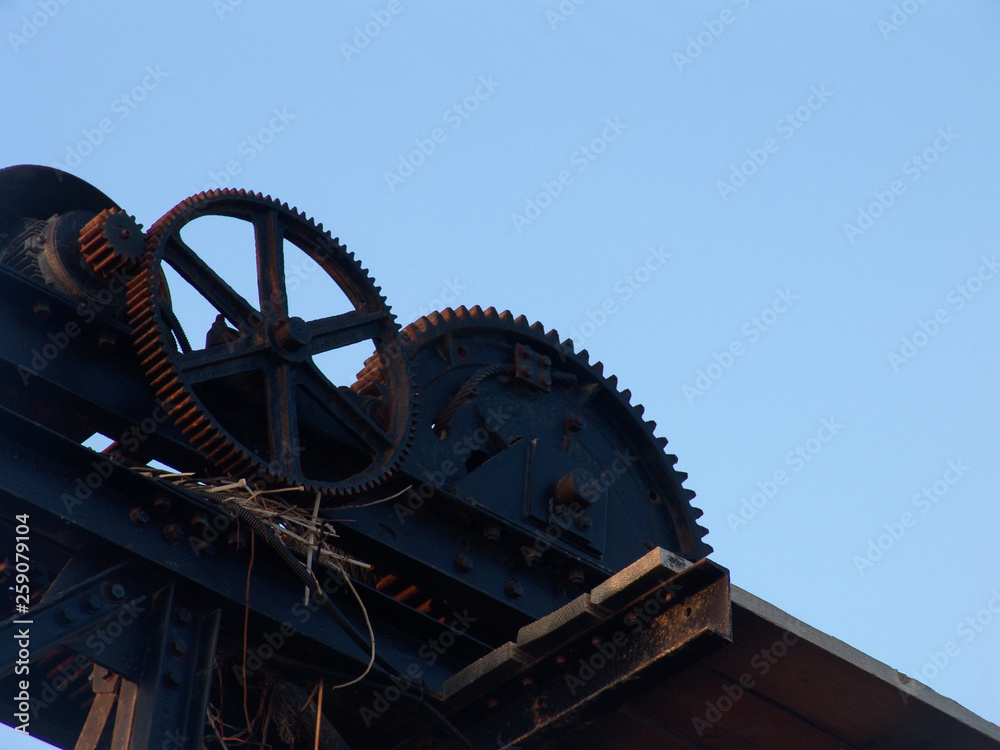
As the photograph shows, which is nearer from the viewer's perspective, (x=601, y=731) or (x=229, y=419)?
(x=601, y=731)

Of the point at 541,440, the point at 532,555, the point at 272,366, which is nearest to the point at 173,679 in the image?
the point at 272,366

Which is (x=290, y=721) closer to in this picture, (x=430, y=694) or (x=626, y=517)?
(x=430, y=694)

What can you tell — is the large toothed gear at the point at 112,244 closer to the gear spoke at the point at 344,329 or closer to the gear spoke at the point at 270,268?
the gear spoke at the point at 270,268

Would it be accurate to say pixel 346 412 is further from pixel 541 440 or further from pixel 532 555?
pixel 541 440

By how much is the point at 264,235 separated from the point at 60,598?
2.14 meters

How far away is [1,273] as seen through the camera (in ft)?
19.8

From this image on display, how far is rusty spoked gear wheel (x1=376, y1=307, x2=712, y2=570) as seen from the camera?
24.7ft

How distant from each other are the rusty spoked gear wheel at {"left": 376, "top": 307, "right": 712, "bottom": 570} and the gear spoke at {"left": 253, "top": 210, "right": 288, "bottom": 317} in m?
0.68

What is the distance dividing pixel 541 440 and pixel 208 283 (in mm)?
2178

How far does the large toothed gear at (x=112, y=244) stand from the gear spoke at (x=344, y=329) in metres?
0.89

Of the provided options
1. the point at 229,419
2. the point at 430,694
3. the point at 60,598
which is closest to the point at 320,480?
the point at 229,419

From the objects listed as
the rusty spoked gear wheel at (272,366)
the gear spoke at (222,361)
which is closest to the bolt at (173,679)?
the rusty spoked gear wheel at (272,366)

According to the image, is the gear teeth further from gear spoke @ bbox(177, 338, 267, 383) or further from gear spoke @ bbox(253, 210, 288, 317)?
gear spoke @ bbox(177, 338, 267, 383)

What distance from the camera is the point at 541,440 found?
7898 mm
